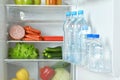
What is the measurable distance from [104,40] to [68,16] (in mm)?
531

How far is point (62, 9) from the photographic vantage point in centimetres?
258

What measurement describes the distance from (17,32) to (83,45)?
3.86 ft

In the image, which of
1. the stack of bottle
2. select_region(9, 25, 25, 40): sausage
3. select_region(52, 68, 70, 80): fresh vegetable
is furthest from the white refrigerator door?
select_region(9, 25, 25, 40): sausage

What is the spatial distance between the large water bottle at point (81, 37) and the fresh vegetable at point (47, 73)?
37.3 inches

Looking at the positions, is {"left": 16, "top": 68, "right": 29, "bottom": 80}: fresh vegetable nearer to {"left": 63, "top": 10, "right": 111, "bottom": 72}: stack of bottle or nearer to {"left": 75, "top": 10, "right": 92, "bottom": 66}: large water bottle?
{"left": 63, "top": 10, "right": 111, "bottom": 72}: stack of bottle

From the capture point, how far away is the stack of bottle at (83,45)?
1.36 metres

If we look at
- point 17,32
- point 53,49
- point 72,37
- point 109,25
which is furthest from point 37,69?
point 109,25

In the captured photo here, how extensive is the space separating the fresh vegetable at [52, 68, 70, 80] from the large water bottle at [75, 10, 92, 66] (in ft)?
3.12

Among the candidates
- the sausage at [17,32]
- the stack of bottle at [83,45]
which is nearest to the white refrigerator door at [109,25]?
the stack of bottle at [83,45]

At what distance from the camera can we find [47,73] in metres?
2.57

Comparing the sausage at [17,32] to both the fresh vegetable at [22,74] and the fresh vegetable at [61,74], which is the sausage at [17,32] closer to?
the fresh vegetable at [22,74]

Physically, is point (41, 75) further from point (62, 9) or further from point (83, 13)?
point (83, 13)

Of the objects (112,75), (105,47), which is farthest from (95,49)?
(112,75)

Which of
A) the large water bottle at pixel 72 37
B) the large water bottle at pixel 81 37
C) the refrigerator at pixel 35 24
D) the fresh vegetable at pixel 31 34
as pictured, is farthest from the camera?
the fresh vegetable at pixel 31 34
